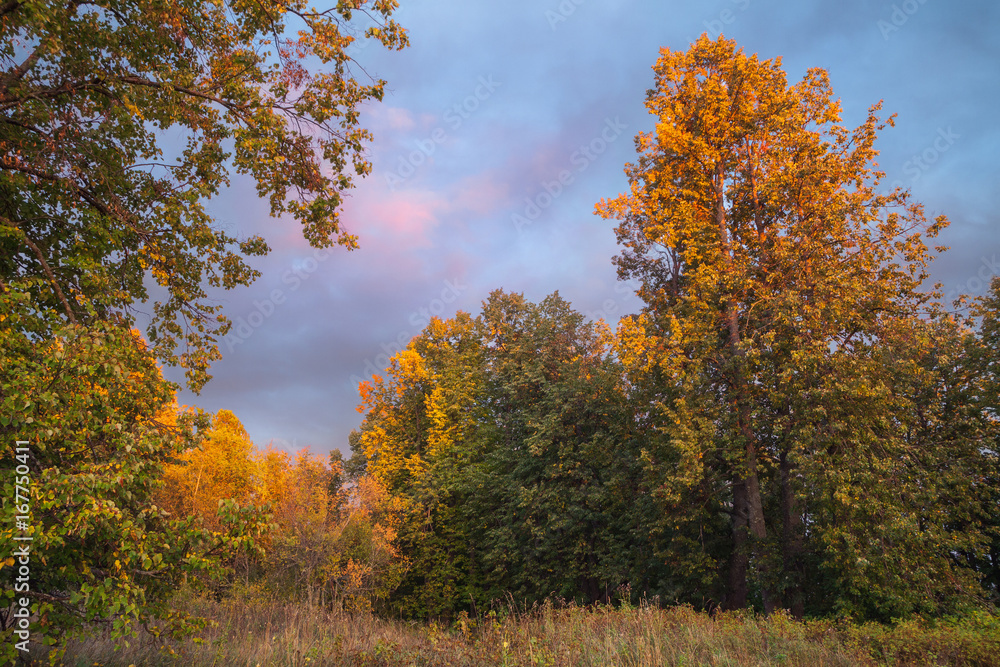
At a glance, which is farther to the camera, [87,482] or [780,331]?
[780,331]

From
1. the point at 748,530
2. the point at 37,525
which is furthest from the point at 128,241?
the point at 748,530

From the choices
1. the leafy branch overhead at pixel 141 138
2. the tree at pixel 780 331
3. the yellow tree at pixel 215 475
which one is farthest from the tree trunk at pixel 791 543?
the yellow tree at pixel 215 475

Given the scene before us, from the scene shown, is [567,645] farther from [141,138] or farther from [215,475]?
[215,475]

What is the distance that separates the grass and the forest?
0.09 meters

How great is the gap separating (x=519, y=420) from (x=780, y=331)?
14.2 meters

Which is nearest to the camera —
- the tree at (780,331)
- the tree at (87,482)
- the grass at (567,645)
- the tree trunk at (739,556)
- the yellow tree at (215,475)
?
the tree at (87,482)

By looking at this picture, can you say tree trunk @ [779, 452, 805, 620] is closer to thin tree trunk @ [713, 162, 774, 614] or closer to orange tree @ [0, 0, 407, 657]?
thin tree trunk @ [713, 162, 774, 614]

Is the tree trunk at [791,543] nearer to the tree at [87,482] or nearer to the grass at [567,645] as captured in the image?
the grass at [567,645]

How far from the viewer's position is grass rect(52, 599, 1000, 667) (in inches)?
280

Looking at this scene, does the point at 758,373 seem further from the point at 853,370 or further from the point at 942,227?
the point at 942,227

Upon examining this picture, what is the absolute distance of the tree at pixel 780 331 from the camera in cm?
1382

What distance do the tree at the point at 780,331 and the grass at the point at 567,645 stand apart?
4.24m

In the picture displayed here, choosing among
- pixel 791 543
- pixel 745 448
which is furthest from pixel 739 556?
pixel 745 448

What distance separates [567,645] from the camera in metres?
7.25
